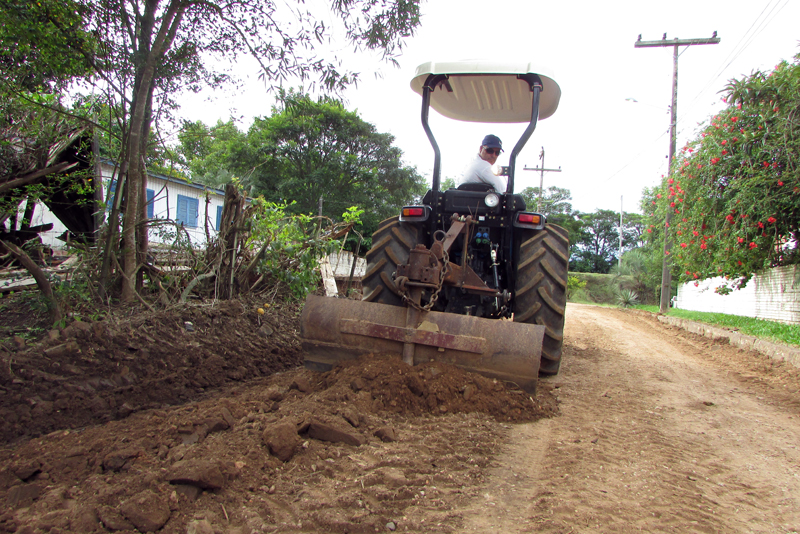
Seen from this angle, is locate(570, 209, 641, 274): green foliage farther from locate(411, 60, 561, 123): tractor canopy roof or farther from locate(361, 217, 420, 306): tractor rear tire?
locate(361, 217, 420, 306): tractor rear tire

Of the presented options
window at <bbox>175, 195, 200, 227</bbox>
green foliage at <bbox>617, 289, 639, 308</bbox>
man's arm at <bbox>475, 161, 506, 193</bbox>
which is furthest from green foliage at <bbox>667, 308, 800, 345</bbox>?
window at <bbox>175, 195, 200, 227</bbox>

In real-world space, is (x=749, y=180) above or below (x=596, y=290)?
above

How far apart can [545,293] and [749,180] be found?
20.7ft

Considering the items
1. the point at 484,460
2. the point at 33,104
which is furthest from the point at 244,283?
the point at 484,460

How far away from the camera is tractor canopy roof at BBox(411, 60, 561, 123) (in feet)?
13.1

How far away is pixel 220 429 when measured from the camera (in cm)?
259

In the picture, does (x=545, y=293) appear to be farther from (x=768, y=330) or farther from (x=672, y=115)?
(x=672, y=115)

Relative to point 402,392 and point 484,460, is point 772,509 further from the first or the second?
point 402,392

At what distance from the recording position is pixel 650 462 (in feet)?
8.40

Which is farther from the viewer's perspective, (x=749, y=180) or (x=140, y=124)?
(x=749, y=180)

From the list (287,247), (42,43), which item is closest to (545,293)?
(287,247)

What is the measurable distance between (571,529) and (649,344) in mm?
6793

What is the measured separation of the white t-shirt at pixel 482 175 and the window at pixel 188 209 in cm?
1349

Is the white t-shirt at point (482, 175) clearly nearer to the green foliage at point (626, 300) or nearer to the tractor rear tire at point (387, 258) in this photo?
the tractor rear tire at point (387, 258)
